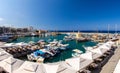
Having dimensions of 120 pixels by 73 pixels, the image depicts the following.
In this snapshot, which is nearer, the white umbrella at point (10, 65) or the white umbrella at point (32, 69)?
the white umbrella at point (32, 69)

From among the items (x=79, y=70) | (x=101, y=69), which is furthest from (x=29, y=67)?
(x=101, y=69)

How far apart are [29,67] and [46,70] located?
1.55 meters

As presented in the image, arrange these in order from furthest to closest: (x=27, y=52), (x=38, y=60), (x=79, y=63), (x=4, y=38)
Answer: (x=4, y=38)
(x=27, y=52)
(x=38, y=60)
(x=79, y=63)

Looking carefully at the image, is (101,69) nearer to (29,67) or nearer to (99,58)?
(99,58)

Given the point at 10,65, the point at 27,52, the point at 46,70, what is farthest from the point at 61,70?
the point at 27,52

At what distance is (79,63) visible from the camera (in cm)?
1468

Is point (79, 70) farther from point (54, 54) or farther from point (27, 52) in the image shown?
point (27, 52)

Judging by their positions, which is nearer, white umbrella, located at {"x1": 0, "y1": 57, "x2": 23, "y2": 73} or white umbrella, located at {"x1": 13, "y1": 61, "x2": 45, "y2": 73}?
white umbrella, located at {"x1": 13, "y1": 61, "x2": 45, "y2": 73}

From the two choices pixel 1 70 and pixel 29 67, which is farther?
pixel 1 70

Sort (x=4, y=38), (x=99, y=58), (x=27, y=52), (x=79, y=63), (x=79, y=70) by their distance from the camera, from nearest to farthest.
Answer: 1. (x=79, y=70)
2. (x=79, y=63)
3. (x=99, y=58)
4. (x=27, y=52)
5. (x=4, y=38)

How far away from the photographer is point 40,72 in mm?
12242

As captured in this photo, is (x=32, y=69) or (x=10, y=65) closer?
(x=32, y=69)

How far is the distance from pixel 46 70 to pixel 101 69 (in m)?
6.35

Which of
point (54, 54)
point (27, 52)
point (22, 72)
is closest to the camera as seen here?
point (22, 72)
